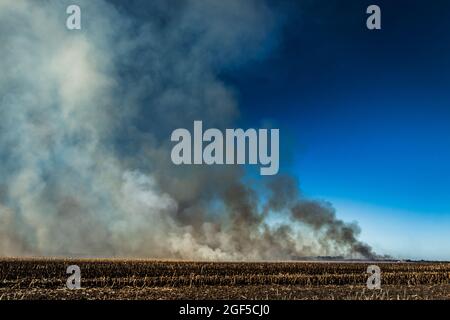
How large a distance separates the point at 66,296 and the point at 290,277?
30696 mm

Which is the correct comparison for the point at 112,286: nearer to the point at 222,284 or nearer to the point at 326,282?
the point at 222,284

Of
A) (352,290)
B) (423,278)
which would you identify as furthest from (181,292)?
(423,278)

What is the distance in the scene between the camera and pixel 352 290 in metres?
48.0
